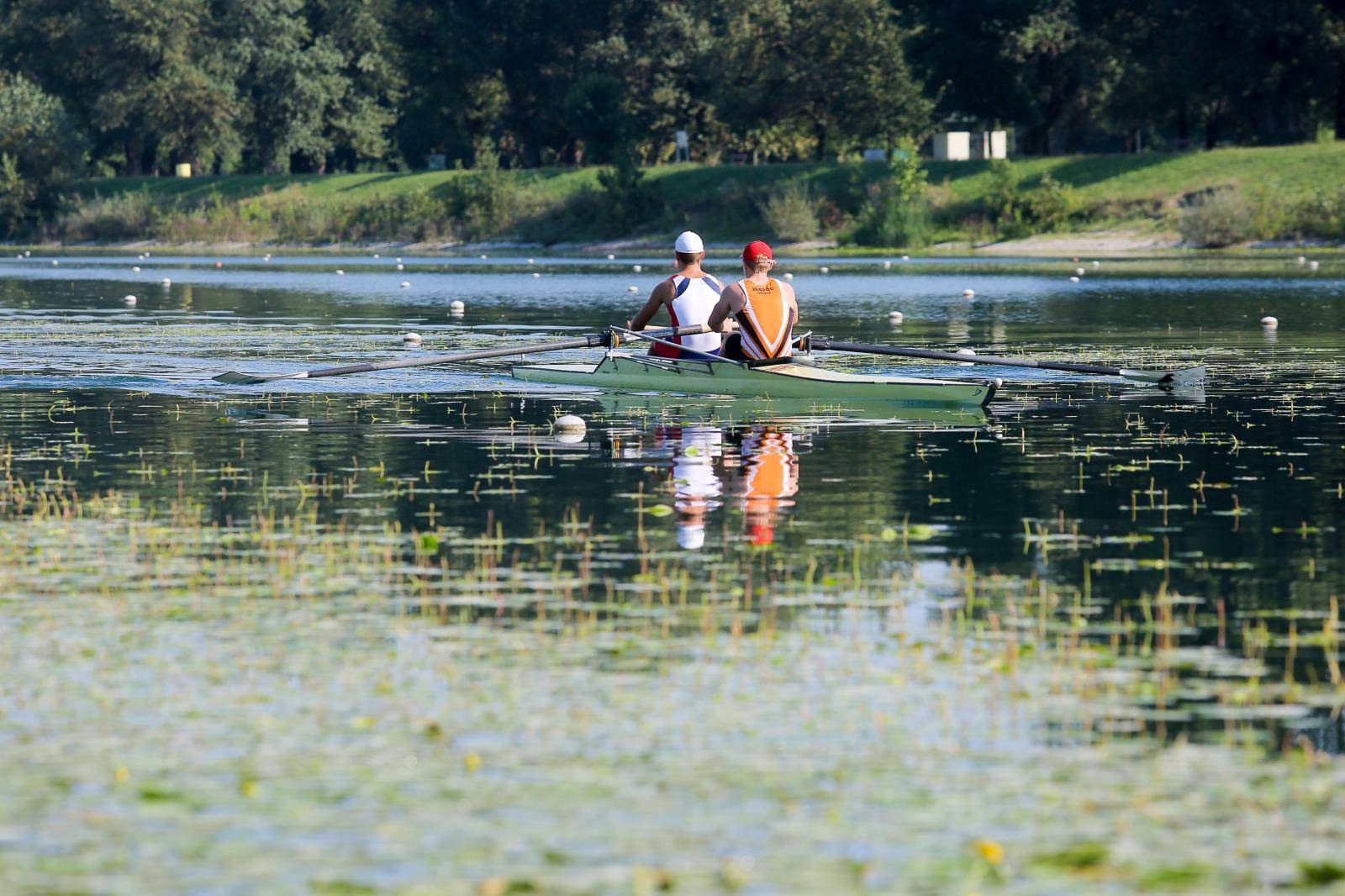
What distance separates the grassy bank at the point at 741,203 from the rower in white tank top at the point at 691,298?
59910 millimetres

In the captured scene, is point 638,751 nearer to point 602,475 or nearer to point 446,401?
point 602,475

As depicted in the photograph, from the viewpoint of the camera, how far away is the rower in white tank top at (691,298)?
2659 cm

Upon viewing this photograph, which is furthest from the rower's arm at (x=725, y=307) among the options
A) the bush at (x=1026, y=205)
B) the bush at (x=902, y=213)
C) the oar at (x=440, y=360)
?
the bush at (x=902, y=213)

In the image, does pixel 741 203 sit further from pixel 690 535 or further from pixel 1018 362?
pixel 690 535

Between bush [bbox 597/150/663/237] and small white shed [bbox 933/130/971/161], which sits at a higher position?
small white shed [bbox 933/130/971/161]

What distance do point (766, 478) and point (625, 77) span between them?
106 meters

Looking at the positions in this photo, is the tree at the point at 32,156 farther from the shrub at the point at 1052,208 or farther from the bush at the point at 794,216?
the shrub at the point at 1052,208

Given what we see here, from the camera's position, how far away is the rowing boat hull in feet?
82.8

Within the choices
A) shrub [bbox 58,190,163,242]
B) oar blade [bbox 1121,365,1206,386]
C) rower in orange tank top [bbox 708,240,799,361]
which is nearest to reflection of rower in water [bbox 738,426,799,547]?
rower in orange tank top [bbox 708,240,799,361]

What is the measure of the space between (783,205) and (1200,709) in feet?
294

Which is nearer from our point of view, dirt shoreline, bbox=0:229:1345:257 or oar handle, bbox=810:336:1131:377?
oar handle, bbox=810:336:1131:377

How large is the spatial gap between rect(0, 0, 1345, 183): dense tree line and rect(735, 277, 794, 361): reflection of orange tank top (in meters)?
69.3

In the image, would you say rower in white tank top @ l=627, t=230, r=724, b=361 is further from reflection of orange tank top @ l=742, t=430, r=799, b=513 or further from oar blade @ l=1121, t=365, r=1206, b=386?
oar blade @ l=1121, t=365, r=1206, b=386

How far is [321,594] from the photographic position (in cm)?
1327
